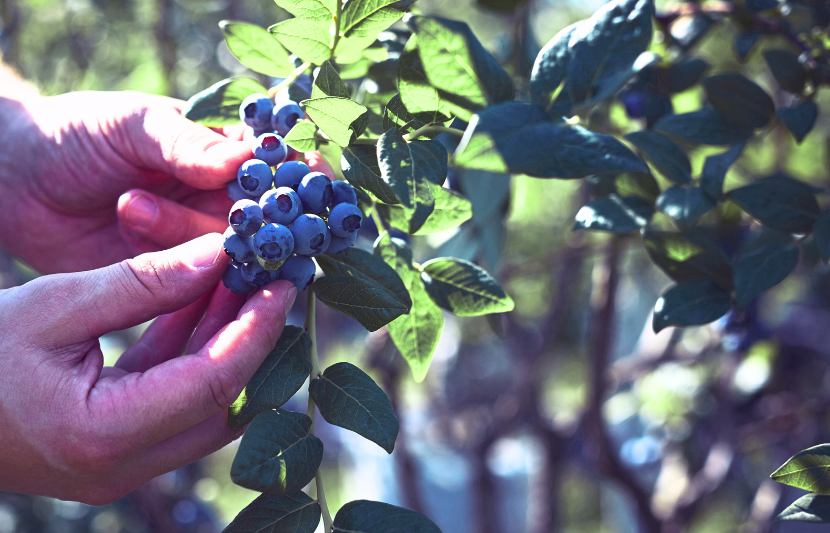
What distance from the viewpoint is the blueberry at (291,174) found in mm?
767

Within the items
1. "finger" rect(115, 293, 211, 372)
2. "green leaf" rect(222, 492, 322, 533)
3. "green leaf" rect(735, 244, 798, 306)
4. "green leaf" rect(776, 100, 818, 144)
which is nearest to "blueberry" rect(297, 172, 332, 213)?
"green leaf" rect(222, 492, 322, 533)

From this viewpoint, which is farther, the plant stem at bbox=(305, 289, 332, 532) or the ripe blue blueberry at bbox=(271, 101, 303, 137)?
the ripe blue blueberry at bbox=(271, 101, 303, 137)

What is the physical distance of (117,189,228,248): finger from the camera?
3.64ft

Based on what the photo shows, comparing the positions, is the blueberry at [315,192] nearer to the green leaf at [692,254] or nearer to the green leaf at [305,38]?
the green leaf at [305,38]

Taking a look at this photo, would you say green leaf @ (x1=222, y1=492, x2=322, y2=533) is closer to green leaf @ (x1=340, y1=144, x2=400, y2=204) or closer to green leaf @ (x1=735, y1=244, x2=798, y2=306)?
green leaf @ (x1=340, y1=144, x2=400, y2=204)

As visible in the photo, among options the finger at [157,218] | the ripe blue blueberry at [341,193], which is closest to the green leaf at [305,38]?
the ripe blue blueberry at [341,193]

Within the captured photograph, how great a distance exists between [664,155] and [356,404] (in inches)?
23.8

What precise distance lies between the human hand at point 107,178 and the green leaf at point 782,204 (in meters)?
0.77

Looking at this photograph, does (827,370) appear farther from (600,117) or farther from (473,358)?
(473,358)

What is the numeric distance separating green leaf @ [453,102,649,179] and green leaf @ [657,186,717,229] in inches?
11.3

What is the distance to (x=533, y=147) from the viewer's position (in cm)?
57

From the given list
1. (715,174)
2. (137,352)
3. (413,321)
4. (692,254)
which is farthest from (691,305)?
(137,352)

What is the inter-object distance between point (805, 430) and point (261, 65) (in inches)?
81.2

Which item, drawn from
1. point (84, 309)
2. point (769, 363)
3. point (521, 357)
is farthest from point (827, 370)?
point (84, 309)
